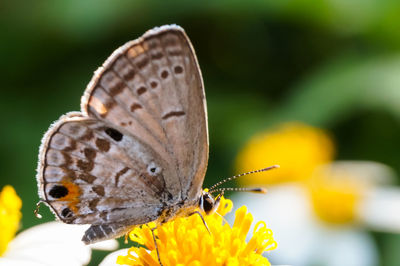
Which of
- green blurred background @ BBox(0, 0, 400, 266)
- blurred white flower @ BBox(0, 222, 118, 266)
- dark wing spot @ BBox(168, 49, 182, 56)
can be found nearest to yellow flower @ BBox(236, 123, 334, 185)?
green blurred background @ BBox(0, 0, 400, 266)

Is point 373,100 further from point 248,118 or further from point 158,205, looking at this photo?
point 158,205

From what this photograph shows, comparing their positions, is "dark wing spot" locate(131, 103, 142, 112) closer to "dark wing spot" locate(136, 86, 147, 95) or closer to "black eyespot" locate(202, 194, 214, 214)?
"dark wing spot" locate(136, 86, 147, 95)

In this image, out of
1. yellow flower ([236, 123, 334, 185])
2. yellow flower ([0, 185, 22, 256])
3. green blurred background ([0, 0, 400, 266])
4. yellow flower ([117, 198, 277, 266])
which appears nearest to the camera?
yellow flower ([117, 198, 277, 266])

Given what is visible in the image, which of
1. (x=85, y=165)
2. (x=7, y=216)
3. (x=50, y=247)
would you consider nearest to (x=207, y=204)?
(x=85, y=165)

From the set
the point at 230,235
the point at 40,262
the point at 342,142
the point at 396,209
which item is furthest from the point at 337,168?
the point at 40,262

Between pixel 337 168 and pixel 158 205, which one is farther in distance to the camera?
pixel 337 168

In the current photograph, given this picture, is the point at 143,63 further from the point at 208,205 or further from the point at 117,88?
the point at 208,205
